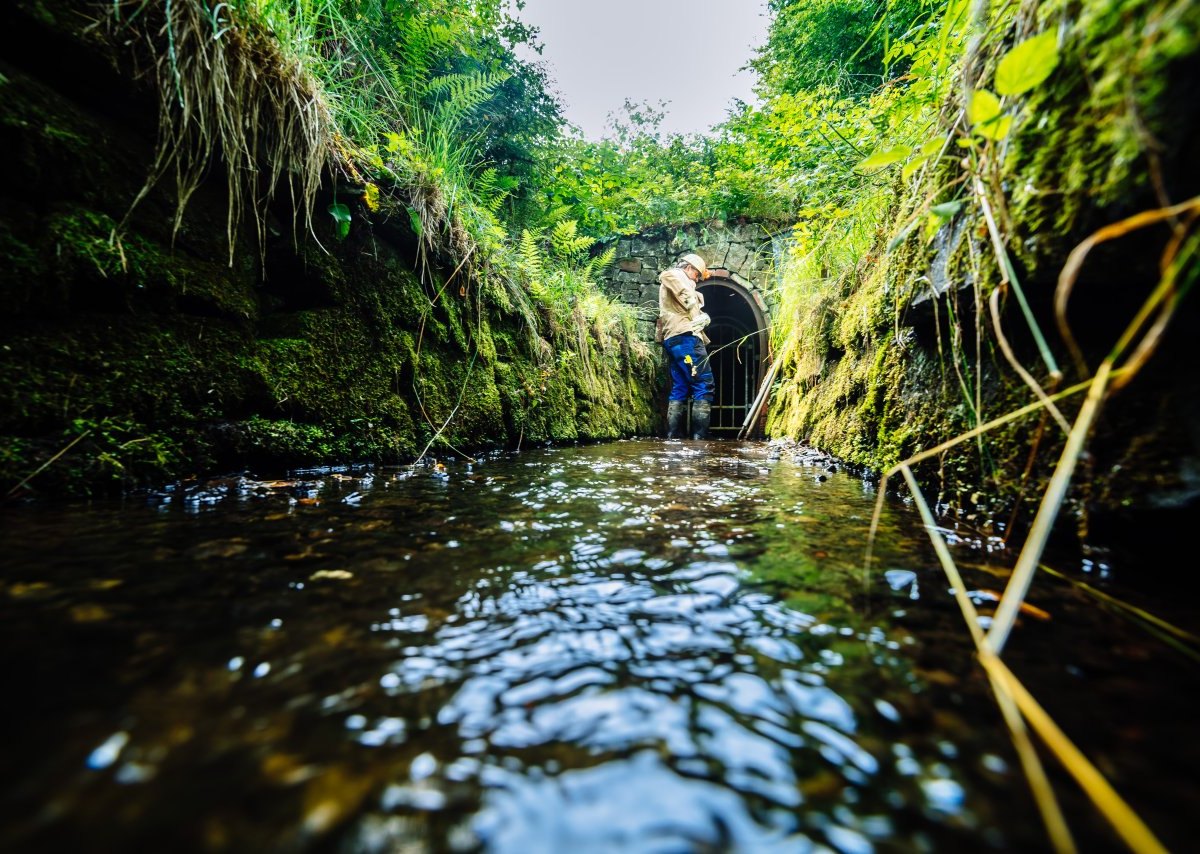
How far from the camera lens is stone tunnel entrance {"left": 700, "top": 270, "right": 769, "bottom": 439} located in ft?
28.0

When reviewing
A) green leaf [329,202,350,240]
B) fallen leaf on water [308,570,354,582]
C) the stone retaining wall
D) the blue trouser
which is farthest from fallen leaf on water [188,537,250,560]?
the stone retaining wall

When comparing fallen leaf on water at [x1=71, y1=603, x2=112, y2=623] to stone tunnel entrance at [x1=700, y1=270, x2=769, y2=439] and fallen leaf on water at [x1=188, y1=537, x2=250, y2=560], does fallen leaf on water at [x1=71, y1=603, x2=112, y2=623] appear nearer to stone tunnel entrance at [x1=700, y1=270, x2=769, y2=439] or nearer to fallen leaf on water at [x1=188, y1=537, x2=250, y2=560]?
fallen leaf on water at [x1=188, y1=537, x2=250, y2=560]

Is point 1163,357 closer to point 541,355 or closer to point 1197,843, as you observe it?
point 1197,843

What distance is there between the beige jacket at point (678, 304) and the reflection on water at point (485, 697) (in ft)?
19.1

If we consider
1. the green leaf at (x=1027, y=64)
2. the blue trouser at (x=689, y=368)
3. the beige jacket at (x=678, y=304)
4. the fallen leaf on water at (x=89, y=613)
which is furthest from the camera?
the blue trouser at (x=689, y=368)

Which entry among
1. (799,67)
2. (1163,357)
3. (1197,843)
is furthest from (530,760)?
(799,67)

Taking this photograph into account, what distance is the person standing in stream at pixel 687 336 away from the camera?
22.1 feet

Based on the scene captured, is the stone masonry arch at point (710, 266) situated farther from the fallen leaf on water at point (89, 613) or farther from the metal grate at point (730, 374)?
the fallen leaf on water at point (89, 613)

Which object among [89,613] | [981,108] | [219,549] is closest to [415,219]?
[219,549]

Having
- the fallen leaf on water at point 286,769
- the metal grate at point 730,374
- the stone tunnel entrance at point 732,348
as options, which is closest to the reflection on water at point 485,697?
the fallen leaf on water at point 286,769

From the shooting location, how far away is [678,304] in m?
6.90

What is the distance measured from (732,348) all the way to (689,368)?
387 centimetres

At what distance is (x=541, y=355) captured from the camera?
425 centimetres

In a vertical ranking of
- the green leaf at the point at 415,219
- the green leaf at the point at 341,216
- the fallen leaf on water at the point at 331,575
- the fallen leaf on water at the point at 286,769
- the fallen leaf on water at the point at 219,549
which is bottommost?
the fallen leaf on water at the point at 331,575
